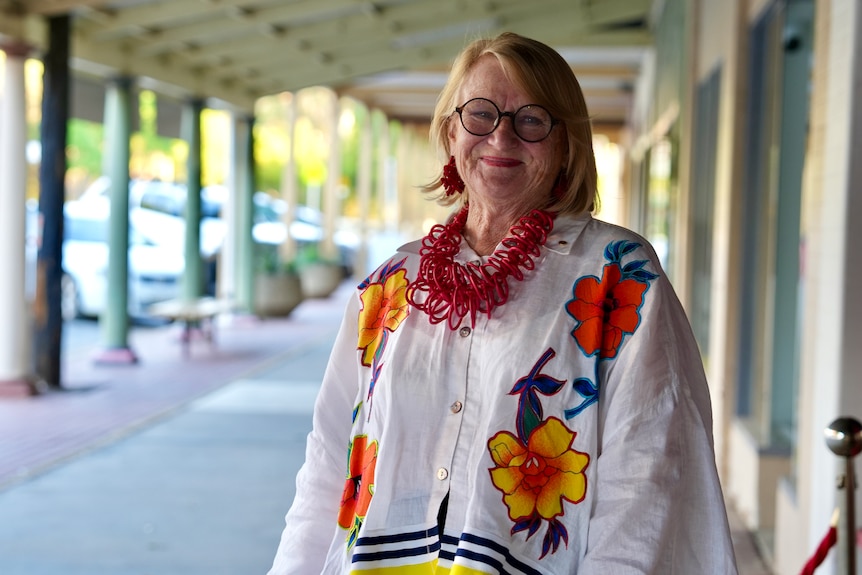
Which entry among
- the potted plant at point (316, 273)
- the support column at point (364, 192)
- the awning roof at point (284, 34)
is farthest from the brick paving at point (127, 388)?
the support column at point (364, 192)

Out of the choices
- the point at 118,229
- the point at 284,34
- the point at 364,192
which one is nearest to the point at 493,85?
the point at 118,229

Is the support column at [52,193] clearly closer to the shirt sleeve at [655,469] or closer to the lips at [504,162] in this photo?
the lips at [504,162]

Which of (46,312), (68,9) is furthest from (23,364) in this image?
(68,9)

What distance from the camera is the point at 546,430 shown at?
1.70m

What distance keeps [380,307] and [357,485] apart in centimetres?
32

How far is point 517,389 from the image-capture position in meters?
1.72

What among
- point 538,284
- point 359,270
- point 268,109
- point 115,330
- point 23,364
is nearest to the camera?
point 538,284

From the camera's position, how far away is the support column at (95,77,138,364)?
419 inches

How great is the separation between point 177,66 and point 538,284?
11.0 m

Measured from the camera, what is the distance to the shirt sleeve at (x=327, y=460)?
6.58 ft

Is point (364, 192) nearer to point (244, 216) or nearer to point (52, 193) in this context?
point (244, 216)

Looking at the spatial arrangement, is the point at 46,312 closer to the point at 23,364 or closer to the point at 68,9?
the point at 23,364

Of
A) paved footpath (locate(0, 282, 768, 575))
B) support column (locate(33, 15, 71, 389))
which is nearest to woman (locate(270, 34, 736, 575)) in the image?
paved footpath (locate(0, 282, 768, 575))

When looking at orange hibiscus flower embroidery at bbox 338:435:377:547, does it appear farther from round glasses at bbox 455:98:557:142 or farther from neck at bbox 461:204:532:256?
round glasses at bbox 455:98:557:142
